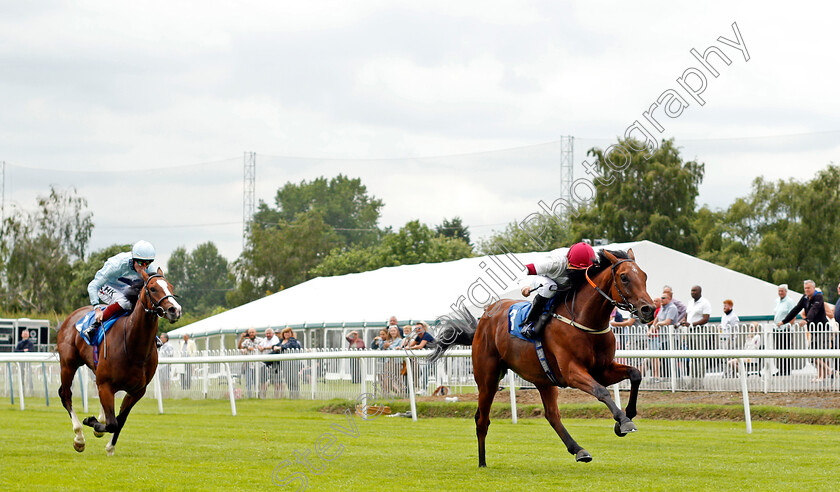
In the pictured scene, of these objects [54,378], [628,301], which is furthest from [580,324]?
[54,378]

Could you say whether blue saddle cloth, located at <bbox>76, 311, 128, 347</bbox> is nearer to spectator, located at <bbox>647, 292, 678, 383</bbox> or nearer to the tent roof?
spectator, located at <bbox>647, 292, 678, 383</bbox>

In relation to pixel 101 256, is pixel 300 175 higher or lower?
higher

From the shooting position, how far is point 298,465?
29.8 ft

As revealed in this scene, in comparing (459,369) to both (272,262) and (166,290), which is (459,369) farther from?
(272,262)

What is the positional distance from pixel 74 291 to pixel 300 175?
3009 centimetres

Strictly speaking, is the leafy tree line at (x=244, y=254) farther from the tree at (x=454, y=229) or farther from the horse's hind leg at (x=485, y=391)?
the horse's hind leg at (x=485, y=391)

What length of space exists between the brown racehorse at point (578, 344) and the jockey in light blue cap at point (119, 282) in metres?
3.54

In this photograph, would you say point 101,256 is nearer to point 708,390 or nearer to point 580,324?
point 708,390

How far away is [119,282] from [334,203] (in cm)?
10287

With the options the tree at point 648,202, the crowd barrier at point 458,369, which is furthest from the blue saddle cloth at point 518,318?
the tree at point 648,202

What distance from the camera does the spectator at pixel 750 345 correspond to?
16.8 meters

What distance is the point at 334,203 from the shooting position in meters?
113

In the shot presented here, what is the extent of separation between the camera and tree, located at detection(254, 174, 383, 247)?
370 feet

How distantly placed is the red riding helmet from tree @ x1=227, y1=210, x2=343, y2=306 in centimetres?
6682
